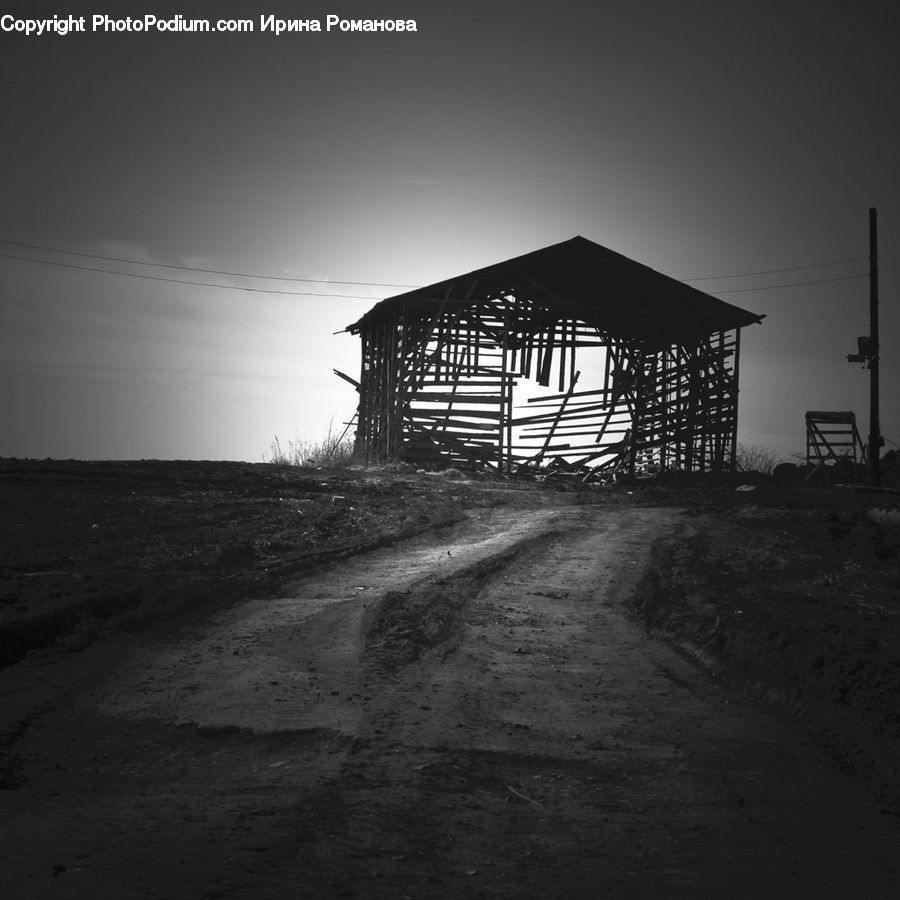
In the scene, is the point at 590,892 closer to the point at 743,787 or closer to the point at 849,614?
the point at 743,787

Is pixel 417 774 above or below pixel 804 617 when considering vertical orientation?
below

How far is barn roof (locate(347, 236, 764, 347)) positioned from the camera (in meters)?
24.3

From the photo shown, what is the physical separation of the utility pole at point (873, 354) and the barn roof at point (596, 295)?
2943 millimetres

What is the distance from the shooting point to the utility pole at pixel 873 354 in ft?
75.4

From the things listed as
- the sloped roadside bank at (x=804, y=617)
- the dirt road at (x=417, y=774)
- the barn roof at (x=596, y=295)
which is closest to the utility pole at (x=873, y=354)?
the barn roof at (x=596, y=295)

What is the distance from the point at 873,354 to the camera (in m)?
23.8

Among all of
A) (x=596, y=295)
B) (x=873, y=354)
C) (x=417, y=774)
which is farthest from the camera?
(x=596, y=295)

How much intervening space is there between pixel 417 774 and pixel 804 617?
3.57m

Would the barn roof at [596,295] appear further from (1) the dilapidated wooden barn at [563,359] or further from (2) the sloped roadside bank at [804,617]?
(2) the sloped roadside bank at [804,617]

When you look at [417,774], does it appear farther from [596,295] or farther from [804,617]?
[596,295]

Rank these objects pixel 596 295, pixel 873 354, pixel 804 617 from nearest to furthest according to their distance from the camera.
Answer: pixel 804 617, pixel 873 354, pixel 596 295

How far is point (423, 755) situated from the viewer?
406 centimetres

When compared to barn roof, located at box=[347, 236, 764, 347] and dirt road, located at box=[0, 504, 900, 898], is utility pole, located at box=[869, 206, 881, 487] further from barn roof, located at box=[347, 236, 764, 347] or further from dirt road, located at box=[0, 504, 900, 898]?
dirt road, located at box=[0, 504, 900, 898]

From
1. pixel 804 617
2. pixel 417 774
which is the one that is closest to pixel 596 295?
pixel 804 617
